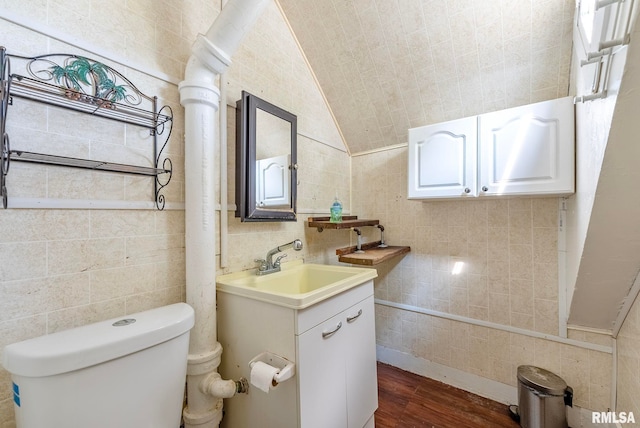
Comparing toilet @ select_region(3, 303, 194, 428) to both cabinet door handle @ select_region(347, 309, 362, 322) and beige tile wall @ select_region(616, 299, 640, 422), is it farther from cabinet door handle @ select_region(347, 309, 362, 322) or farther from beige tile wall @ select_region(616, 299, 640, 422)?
beige tile wall @ select_region(616, 299, 640, 422)

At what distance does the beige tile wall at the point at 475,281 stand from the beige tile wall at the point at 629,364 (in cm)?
12

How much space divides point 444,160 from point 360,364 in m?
1.31

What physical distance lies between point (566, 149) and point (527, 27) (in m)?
0.69

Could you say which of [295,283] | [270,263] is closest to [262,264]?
[270,263]

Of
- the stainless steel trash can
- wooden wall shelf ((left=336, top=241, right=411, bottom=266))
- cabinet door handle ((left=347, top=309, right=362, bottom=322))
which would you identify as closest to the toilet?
cabinet door handle ((left=347, top=309, right=362, bottom=322))

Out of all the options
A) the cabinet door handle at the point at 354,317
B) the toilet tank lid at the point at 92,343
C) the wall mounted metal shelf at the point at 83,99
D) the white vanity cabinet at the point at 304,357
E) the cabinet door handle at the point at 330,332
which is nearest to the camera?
the toilet tank lid at the point at 92,343

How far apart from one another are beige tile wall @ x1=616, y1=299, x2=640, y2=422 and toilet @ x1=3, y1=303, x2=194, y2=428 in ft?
6.44

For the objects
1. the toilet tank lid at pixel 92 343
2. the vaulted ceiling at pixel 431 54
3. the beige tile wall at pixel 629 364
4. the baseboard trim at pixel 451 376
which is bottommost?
the baseboard trim at pixel 451 376

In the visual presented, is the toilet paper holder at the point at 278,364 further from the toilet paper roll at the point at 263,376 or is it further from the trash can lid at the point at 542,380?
the trash can lid at the point at 542,380

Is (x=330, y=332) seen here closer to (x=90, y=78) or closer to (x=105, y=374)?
(x=105, y=374)

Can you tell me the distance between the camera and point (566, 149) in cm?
130

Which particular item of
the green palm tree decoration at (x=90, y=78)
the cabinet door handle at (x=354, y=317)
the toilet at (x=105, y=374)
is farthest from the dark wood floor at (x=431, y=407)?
the green palm tree decoration at (x=90, y=78)

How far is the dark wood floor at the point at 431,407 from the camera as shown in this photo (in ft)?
5.09

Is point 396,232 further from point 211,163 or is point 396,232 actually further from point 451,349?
point 211,163
